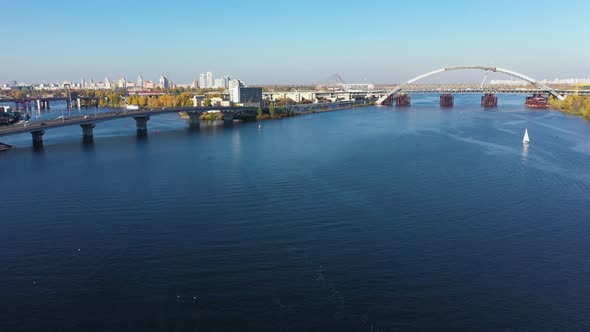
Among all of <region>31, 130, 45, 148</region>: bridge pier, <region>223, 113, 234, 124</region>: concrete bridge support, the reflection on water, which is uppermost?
<region>223, 113, 234, 124</region>: concrete bridge support

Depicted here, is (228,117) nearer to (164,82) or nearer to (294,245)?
(294,245)

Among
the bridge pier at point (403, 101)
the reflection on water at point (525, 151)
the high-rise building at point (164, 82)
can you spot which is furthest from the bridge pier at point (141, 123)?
the high-rise building at point (164, 82)

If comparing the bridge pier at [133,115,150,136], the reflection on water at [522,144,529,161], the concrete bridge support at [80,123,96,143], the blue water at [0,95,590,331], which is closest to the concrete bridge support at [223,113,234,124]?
the bridge pier at [133,115,150,136]

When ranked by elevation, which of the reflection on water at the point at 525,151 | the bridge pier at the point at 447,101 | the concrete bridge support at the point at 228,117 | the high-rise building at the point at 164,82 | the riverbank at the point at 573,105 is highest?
the high-rise building at the point at 164,82

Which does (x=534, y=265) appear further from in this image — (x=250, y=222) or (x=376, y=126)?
(x=376, y=126)

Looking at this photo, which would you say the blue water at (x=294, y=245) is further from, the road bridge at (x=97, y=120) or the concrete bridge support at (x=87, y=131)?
the concrete bridge support at (x=87, y=131)

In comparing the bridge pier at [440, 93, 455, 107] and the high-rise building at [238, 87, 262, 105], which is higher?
the high-rise building at [238, 87, 262, 105]

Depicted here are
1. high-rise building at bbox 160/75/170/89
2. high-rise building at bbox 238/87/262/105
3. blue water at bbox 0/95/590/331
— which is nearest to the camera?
blue water at bbox 0/95/590/331

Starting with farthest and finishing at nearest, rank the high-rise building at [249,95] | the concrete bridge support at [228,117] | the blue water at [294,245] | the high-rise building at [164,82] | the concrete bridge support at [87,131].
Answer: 1. the high-rise building at [164,82]
2. the high-rise building at [249,95]
3. the concrete bridge support at [228,117]
4. the concrete bridge support at [87,131]
5. the blue water at [294,245]

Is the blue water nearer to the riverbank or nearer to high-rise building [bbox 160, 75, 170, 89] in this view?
the riverbank

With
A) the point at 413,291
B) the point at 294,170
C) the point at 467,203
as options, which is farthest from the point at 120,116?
the point at 413,291
